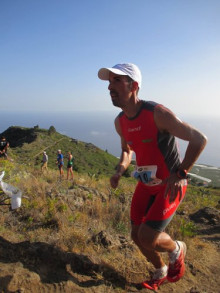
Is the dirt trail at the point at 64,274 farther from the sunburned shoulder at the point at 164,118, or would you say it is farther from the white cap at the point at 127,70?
the white cap at the point at 127,70

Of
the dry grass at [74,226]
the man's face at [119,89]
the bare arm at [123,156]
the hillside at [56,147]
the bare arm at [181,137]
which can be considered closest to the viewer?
the bare arm at [181,137]

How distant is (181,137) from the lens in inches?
91.7

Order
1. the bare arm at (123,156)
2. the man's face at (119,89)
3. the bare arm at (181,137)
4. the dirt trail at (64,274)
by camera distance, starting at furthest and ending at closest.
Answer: the bare arm at (123,156) → the man's face at (119,89) → the dirt trail at (64,274) → the bare arm at (181,137)

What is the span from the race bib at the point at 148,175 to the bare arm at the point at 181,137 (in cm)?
29

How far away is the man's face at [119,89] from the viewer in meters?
2.61

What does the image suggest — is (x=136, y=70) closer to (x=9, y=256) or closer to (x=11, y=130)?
(x=9, y=256)

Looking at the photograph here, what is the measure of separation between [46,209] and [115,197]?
7.32ft

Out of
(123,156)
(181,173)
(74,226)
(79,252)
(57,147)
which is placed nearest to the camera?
(181,173)

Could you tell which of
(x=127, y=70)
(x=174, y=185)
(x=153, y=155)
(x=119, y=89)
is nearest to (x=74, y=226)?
(x=153, y=155)

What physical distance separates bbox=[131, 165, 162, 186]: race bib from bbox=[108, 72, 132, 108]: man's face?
761 mm

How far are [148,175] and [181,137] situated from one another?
598 mm

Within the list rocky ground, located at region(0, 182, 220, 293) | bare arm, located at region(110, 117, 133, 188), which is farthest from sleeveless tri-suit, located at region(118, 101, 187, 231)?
rocky ground, located at region(0, 182, 220, 293)

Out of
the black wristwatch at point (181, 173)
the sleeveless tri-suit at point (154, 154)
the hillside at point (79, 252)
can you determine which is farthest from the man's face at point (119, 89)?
the hillside at point (79, 252)

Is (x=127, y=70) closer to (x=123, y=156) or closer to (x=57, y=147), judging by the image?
(x=123, y=156)
